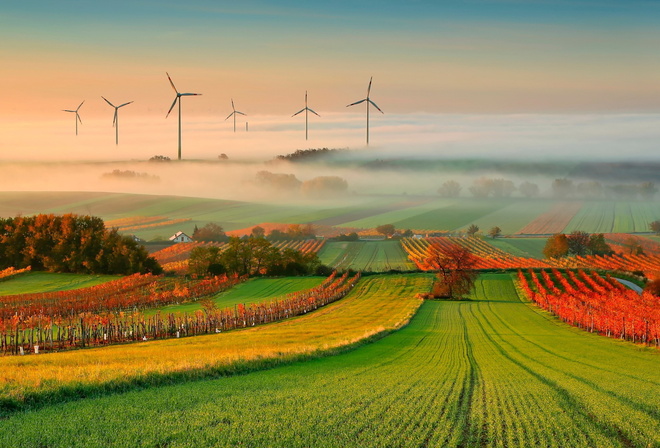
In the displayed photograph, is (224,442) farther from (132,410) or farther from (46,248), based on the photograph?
(46,248)

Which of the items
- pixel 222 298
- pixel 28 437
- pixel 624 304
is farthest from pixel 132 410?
pixel 222 298

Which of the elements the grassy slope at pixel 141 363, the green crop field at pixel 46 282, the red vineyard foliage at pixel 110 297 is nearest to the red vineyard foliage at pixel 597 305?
the grassy slope at pixel 141 363

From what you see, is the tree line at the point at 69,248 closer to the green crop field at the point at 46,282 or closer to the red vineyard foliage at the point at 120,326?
the green crop field at the point at 46,282

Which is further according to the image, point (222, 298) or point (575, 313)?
point (222, 298)

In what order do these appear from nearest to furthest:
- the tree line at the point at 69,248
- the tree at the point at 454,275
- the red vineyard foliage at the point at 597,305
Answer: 1. the red vineyard foliage at the point at 597,305
2. the tree at the point at 454,275
3. the tree line at the point at 69,248

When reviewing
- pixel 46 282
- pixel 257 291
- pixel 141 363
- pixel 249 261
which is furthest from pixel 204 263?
pixel 141 363
